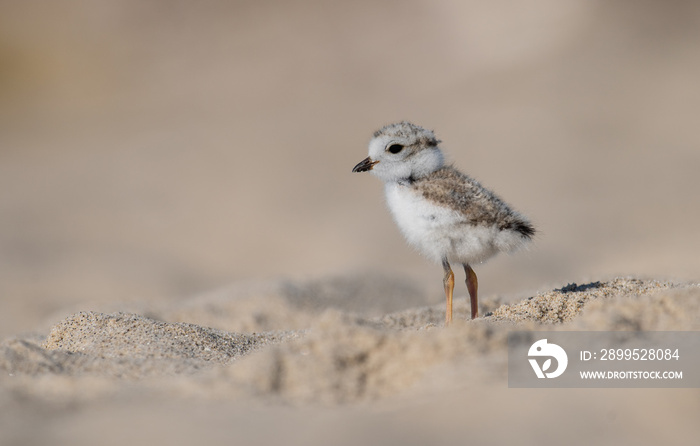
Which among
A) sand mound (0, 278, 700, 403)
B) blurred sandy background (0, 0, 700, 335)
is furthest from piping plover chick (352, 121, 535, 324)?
blurred sandy background (0, 0, 700, 335)

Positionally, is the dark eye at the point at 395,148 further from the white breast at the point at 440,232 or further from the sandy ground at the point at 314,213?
the sandy ground at the point at 314,213

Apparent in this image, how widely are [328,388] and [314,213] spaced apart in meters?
7.87

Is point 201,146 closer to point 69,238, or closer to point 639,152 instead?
point 69,238

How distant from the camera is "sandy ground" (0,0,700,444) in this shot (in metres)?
2.48

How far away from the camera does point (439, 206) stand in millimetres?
3830

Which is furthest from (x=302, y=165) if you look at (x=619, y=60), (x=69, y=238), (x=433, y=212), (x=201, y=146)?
(x=433, y=212)

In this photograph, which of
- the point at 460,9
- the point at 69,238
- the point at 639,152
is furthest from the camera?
the point at 460,9

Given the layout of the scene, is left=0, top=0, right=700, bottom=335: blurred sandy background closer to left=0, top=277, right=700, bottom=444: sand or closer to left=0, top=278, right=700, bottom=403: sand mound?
left=0, top=278, right=700, bottom=403: sand mound

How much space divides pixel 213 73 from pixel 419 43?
475cm

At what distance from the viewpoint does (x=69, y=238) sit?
406 inches

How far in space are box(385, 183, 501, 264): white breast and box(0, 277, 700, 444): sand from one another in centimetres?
35

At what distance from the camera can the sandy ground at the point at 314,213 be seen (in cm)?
248

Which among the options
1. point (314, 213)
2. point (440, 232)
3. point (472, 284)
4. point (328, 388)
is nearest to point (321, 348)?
point (328, 388)

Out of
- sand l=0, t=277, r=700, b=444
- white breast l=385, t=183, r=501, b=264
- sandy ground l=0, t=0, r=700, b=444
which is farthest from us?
white breast l=385, t=183, r=501, b=264
